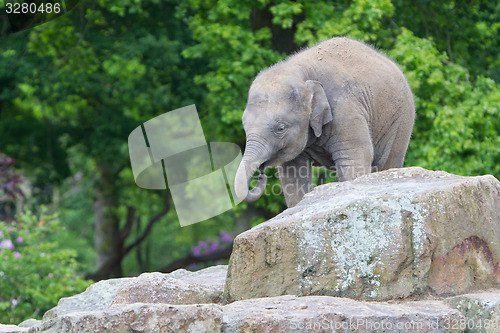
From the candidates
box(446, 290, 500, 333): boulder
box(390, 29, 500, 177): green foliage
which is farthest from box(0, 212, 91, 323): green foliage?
box(446, 290, 500, 333): boulder

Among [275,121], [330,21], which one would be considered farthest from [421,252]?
[330,21]

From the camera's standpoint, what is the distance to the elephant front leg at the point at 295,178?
6.55m

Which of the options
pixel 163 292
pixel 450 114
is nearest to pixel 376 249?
pixel 163 292

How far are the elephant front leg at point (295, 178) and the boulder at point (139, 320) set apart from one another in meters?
2.96

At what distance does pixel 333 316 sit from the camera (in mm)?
3824

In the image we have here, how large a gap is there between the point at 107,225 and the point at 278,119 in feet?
39.2

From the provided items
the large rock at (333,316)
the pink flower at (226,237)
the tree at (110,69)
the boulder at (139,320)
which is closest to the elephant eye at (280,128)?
Result: the large rock at (333,316)

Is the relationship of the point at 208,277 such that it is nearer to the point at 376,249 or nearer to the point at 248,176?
the point at 248,176

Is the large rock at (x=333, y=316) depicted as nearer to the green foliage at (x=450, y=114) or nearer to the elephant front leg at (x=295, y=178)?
the elephant front leg at (x=295, y=178)

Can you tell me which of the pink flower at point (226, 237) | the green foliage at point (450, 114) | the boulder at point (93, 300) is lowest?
the pink flower at point (226, 237)

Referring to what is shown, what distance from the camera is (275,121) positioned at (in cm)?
569

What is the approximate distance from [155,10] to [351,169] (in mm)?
8295

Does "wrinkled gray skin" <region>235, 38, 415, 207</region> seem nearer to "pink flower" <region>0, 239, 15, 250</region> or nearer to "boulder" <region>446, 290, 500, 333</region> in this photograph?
"boulder" <region>446, 290, 500, 333</region>

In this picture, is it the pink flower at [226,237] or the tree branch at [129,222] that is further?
the tree branch at [129,222]
